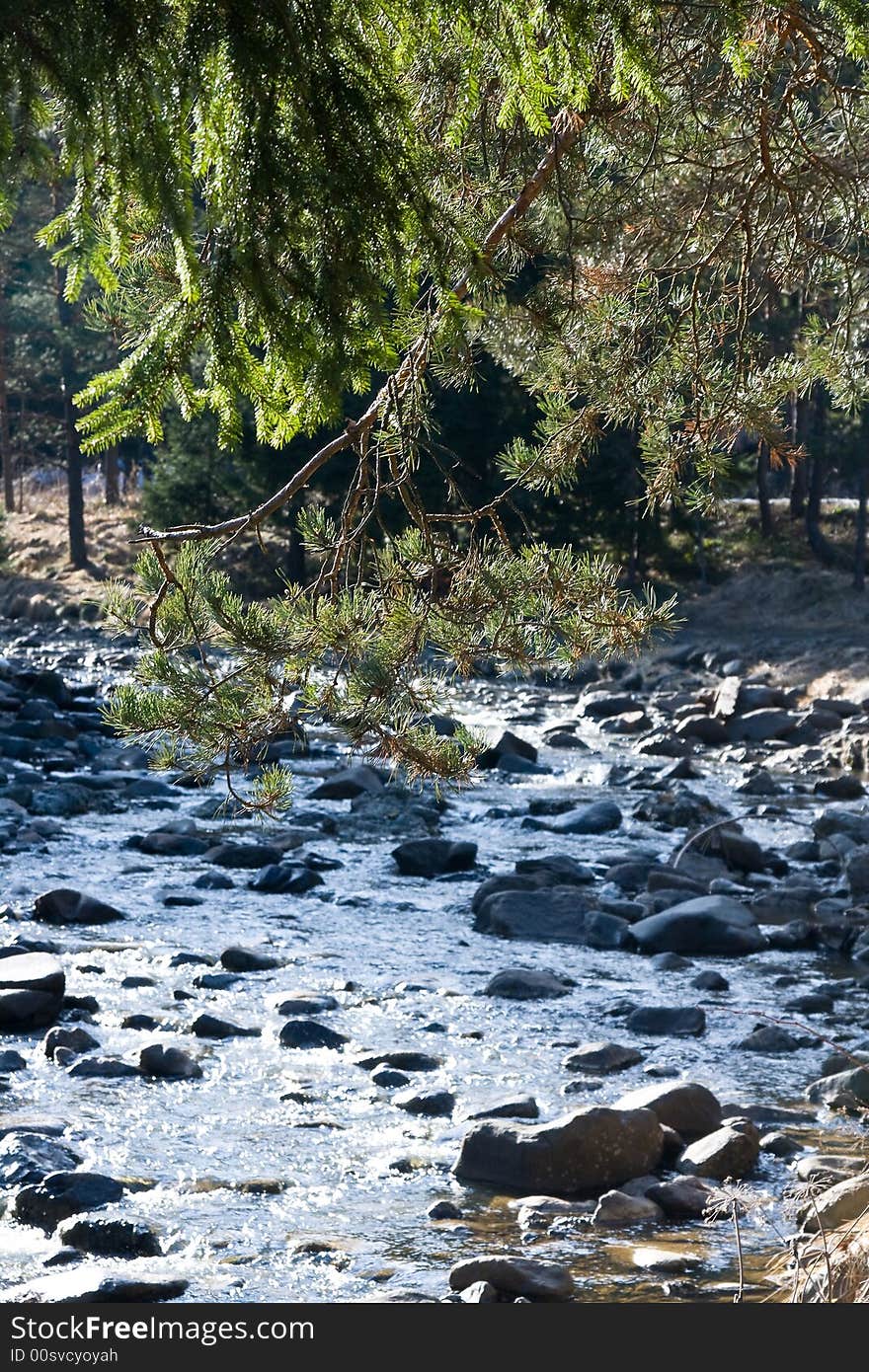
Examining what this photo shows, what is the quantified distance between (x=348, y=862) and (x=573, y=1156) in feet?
18.9

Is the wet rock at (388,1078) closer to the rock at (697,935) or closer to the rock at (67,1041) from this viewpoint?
the rock at (67,1041)

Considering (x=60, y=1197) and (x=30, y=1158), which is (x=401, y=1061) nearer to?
(x=30, y=1158)

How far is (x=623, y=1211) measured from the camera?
18.7 ft

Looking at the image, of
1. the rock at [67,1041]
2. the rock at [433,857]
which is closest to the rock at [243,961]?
the rock at [67,1041]

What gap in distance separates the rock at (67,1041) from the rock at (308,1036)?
908 millimetres

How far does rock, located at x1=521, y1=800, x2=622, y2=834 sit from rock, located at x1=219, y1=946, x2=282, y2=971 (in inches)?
173

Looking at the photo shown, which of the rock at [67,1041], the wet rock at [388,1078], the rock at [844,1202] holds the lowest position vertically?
the wet rock at [388,1078]

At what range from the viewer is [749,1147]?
6152 millimetres

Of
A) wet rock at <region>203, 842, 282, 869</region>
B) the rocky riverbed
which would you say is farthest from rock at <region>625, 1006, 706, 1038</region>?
wet rock at <region>203, 842, 282, 869</region>

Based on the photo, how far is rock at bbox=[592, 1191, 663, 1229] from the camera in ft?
18.6

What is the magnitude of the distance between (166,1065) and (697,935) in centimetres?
371

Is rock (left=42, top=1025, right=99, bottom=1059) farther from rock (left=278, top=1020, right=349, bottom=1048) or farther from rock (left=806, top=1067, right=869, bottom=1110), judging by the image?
rock (left=806, top=1067, right=869, bottom=1110)

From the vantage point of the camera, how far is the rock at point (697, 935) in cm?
937

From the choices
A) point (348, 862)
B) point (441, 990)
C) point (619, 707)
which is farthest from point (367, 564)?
point (619, 707)
